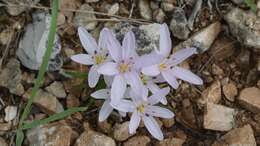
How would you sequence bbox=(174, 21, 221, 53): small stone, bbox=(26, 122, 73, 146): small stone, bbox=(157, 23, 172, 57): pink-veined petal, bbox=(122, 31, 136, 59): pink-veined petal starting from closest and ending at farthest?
bbox=(122, 31, 136, 59): pink-veined petal
bbox=(157, 23, 172, 57): pink-veined petal
bbox=(26, 122, 73, 146): small stone
bbox=(174, 21, 221, 53): small stone

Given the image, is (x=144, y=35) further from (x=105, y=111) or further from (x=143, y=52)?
(x=105, y=111)

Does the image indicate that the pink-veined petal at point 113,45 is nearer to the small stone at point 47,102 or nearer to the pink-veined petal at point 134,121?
the pink-veined petal at point 134,121

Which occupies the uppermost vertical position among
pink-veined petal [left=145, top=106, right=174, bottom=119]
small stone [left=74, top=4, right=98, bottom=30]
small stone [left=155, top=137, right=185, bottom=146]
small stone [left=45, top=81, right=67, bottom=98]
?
small stone [left=74, top=4, right=98, bottom=30]

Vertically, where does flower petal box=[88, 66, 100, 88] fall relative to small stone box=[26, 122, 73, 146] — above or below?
above

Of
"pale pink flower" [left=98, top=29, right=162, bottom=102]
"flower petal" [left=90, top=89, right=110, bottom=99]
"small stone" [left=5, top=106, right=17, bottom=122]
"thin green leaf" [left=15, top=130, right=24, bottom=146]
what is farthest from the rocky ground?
"pale pink flower" [left=98, top=29, right=162, bottom=102]

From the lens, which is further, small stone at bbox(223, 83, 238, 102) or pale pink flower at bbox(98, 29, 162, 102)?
small stone at bbox(223, 83, 238, 102)

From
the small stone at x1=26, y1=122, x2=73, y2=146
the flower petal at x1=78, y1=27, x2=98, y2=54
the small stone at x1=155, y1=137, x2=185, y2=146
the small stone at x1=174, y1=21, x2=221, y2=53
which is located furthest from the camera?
the small stone at x1=174, y1=21, x2=221, y2=53

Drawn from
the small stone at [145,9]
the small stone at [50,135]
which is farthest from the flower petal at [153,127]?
the small stone at [145,9]

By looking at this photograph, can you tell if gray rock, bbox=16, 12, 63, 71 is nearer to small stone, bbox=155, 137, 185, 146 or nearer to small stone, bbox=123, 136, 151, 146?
small stone, bbox=123, 136, 151, 146
